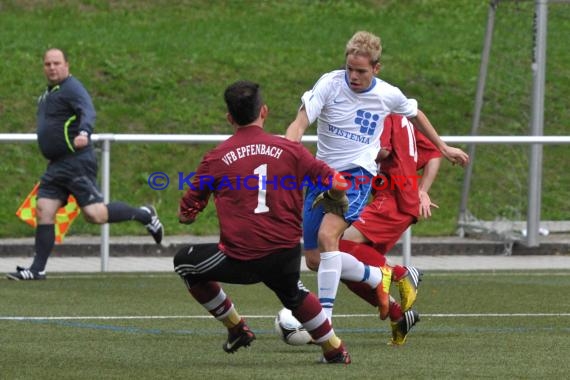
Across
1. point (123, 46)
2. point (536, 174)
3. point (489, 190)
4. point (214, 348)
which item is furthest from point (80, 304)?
point (123, 46)

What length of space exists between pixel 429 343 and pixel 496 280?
5098 mm

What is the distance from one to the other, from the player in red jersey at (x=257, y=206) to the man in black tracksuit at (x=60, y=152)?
5.55 m

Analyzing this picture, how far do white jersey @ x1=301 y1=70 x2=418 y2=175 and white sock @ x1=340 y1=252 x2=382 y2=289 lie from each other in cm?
51

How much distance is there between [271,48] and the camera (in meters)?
25.3

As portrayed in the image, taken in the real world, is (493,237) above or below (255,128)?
below

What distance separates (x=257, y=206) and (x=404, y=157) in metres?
2.08

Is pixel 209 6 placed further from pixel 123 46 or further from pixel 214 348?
pixel 214 348

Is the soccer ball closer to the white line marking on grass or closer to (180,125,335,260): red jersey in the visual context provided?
(180,125,335,260): red jersey

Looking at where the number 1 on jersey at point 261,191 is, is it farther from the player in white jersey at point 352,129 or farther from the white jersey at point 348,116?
the white jersey at point 348,116

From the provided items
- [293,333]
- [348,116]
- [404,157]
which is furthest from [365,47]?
[293,333]

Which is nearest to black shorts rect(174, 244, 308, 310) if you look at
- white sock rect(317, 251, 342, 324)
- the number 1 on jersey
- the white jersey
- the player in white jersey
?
the number 1 on jersey

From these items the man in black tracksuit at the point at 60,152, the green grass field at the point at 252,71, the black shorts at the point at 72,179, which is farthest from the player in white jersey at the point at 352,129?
the green grass field at the point at 252,71

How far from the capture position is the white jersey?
8.73 m

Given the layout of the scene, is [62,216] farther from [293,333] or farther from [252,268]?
[252,268]
